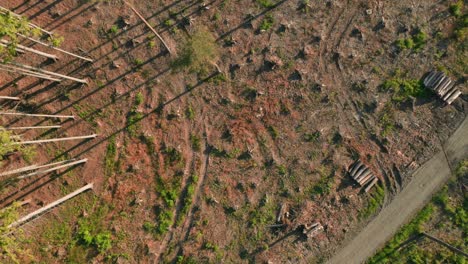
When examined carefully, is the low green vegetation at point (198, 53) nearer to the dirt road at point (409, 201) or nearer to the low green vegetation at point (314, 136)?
the low green vegetation at point (314, 136)

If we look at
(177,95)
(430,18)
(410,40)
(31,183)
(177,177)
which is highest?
(430,18)

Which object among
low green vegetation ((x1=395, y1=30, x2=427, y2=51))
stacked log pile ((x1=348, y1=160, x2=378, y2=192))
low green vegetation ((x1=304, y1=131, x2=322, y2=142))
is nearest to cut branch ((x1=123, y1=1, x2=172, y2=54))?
low green vegetation ((x1=304, y1=131, x2=322, y2=142))

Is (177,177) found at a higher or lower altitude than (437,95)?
lower

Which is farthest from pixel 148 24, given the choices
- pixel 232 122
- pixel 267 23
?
pixel 232 122

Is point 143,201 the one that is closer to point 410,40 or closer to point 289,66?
point 289,66

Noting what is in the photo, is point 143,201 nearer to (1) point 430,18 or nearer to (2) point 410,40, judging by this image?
(2) point 410,40

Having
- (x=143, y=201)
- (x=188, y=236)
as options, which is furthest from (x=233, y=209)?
(x=143, y=201)
